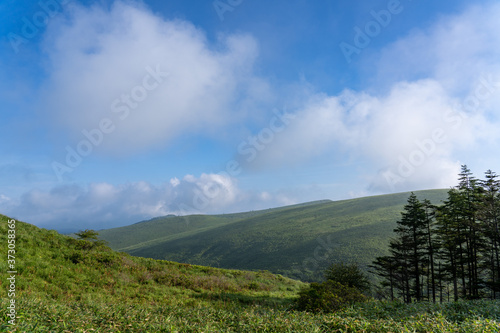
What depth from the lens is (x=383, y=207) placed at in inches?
5659

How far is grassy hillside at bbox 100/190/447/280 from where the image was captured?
290 ft

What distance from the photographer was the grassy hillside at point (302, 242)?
88.4m

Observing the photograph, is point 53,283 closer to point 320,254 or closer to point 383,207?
point 320,254

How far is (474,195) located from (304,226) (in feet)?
Result: 360

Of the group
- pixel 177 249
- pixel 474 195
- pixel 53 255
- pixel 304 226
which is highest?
pixel 474 195

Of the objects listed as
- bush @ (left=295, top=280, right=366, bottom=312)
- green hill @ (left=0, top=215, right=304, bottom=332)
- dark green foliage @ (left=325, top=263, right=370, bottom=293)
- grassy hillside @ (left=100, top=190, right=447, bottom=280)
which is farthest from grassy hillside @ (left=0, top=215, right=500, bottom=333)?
grassy hillside @ (left=100, top=190, right=447, bottom=280)

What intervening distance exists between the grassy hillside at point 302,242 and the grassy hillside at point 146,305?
64.0 meters

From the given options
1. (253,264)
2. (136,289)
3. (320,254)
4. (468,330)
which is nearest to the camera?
(468,330)

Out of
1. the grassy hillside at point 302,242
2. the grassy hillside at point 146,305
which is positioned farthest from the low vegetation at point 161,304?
the grassy hillside at point 302,242

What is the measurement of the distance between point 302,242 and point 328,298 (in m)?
101

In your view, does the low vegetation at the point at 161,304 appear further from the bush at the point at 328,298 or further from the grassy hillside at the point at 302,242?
the grassy hillside at the point at 302,242

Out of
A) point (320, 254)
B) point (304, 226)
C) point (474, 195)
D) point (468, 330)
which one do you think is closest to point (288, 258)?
point (320, 254)

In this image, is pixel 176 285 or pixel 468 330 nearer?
pixel 468 330

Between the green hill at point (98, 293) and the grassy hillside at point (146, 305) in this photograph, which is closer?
the green hill at point (98, 293)
